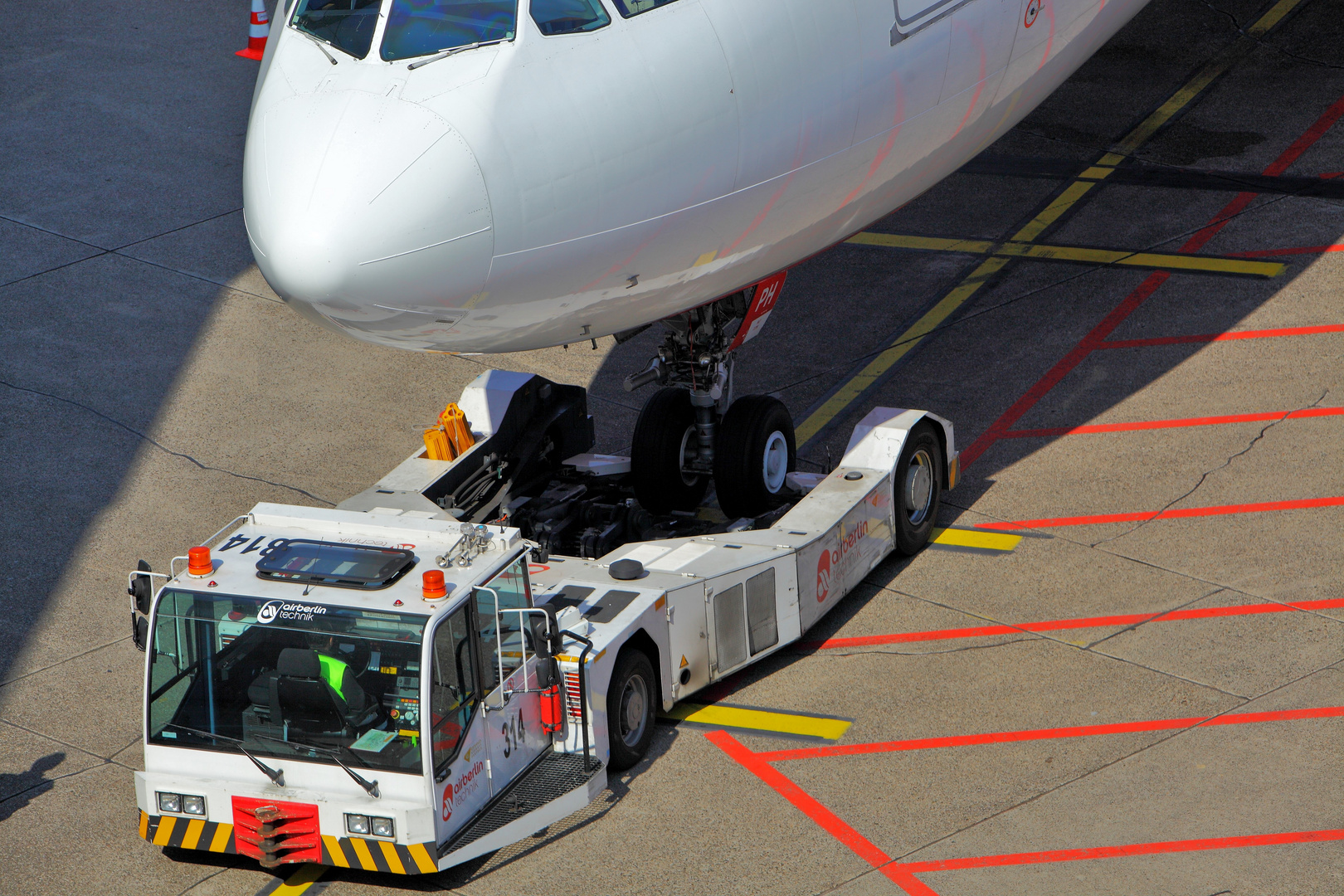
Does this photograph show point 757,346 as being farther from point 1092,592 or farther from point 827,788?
A: point 827,788

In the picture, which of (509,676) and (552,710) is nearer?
(509,676)

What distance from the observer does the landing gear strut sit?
1291cm

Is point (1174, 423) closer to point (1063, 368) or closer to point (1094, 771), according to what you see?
point (1063, 368)

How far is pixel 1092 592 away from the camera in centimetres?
1301

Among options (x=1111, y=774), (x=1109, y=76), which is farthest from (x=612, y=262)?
(x=1109, y=76)

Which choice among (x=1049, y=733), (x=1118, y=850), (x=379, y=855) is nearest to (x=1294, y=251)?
(x=1049, y=733)

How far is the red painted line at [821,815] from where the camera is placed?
383 inches

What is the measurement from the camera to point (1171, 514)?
14109 millimetres

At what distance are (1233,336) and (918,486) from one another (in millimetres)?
5493

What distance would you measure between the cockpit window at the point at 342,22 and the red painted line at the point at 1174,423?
8.08 m

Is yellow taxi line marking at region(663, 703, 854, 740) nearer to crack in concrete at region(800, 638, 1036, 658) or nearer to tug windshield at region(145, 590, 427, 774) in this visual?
crack in concrete at region(800, 638, 1036, 658)

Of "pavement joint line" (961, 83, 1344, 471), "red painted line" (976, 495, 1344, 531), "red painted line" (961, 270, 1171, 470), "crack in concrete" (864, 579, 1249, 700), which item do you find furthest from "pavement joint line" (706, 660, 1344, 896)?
"pavement joint line" (961, 83, 1344, 471)

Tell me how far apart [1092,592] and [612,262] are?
5237mm

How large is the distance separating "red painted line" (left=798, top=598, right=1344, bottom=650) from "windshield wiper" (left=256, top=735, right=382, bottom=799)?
4283 mm
